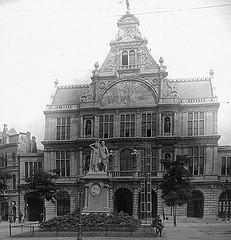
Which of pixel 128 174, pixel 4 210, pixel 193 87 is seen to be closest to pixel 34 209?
pixel 4 210

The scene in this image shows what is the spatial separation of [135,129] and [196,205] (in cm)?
923

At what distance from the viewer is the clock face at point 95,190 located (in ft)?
93.5

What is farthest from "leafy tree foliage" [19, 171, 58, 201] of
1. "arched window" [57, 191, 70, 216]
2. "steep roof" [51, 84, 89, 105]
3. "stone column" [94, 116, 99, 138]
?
"steep roof" [51, 84, 89, 105]

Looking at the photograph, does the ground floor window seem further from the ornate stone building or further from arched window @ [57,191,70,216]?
arched window @ [57,191,70,216]

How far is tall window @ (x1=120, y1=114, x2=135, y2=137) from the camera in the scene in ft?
154

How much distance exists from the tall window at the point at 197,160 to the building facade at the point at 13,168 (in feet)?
51.8

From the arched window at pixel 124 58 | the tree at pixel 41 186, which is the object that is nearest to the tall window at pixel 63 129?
the arched window at pixel 124 58

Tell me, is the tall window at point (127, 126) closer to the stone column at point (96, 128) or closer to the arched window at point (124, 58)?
the stone column at point (96, 128)

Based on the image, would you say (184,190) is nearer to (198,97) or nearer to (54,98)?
(198,97)

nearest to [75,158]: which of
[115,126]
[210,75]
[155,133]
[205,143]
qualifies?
[115,126]

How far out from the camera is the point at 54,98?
2013 inches

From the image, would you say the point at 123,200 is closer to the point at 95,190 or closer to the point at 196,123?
the point at 196,123

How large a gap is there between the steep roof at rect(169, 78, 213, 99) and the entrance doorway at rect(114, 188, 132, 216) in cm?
1101

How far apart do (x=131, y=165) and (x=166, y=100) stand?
23.4ft
